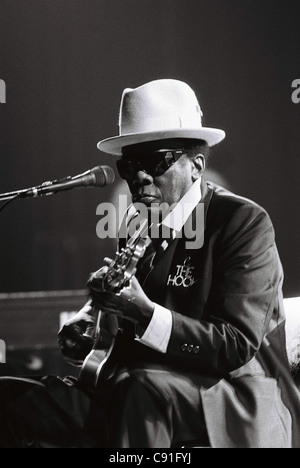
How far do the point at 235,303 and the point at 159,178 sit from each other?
0.58 meters

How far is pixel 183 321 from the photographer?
218 centimetres

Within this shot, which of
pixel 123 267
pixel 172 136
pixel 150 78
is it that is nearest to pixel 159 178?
pixel 172 136

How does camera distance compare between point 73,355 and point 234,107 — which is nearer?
point 73,355

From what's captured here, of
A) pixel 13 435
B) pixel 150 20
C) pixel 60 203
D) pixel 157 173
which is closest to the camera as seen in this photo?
pixel 13 435

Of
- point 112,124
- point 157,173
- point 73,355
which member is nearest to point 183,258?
point 157,173

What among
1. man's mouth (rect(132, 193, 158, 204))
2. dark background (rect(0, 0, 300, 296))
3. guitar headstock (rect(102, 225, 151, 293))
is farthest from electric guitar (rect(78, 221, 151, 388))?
dark background (rect(0, 0, 300, 296))

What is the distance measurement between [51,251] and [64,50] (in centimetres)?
120

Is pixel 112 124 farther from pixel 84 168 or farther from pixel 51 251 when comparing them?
pixel 51 251

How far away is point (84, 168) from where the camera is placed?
12.6 feet

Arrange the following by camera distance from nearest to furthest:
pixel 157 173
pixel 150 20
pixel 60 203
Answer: pixel 157 173, pixel 150 20, pixel 60 203

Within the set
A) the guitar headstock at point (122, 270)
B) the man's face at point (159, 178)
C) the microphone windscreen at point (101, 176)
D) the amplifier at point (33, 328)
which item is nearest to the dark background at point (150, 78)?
the amplifier at point (33, 328)

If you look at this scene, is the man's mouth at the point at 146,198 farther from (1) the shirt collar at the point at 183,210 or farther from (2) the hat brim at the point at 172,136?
(2) the hat brim at the point at 172,136

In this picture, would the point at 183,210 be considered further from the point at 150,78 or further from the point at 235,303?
the point at 150,78

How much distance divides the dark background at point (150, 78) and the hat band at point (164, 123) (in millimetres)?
1101
